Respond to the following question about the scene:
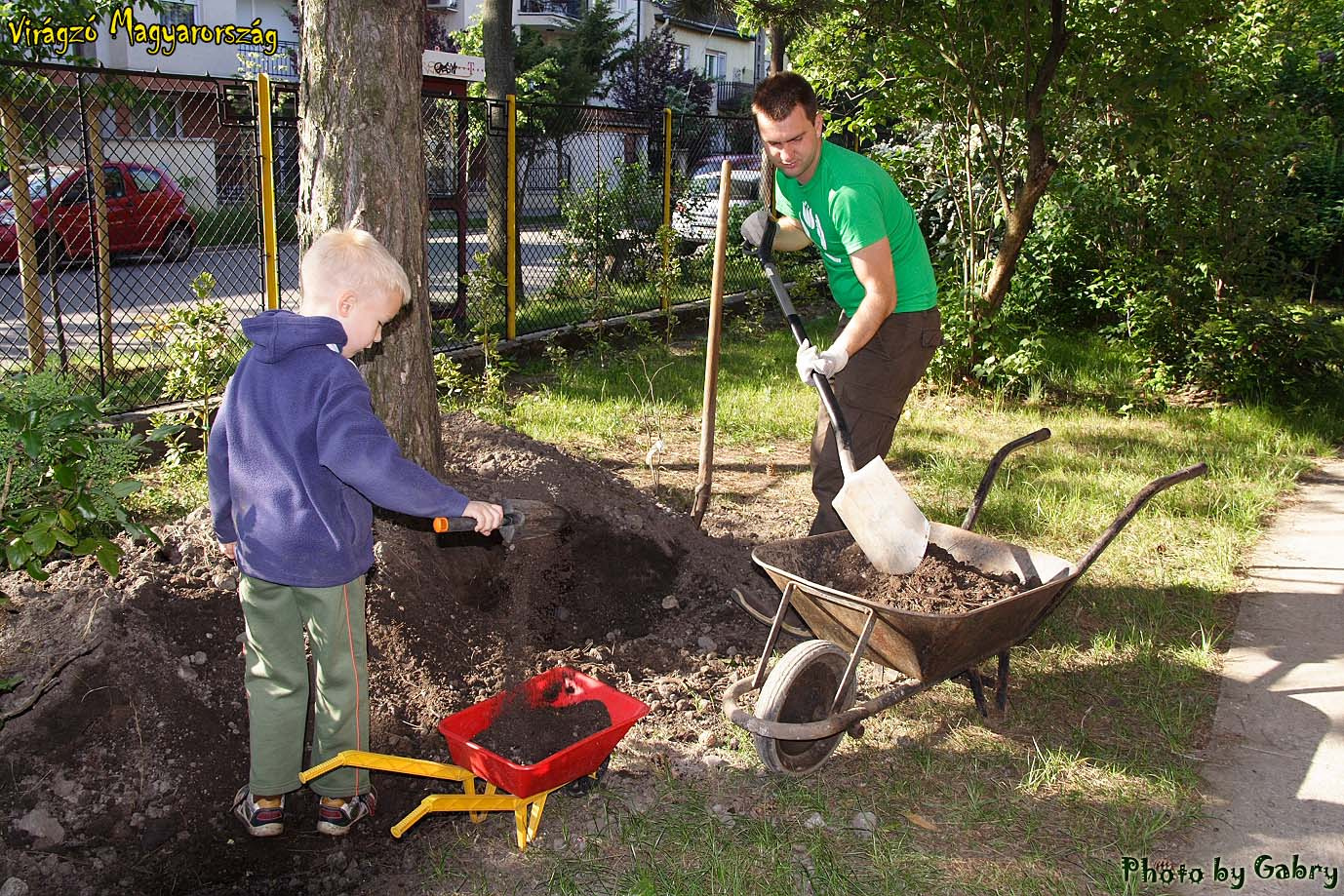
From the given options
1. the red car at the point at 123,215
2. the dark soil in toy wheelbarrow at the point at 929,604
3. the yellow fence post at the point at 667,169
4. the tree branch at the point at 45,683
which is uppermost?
the yellow fence post at the point at 667,169

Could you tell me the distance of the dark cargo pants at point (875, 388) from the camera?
388cm

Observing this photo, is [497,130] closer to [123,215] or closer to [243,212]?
[243,212]

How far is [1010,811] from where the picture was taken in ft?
9.73

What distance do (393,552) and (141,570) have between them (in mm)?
781

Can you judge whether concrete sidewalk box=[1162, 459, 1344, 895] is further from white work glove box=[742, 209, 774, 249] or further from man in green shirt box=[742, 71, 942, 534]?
white work glove box=[742, 209, 774, 249]

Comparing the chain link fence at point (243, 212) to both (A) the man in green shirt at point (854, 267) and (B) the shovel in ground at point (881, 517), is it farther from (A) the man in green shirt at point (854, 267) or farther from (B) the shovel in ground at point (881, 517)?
(B) the shovel in ground at point (881, 517)

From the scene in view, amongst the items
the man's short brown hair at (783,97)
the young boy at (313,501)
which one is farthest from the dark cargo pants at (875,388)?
the young boy at (313,501)

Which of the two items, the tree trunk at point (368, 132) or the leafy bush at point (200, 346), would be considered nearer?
the tree trunk at point (368, 132)

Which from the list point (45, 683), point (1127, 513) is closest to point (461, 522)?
point (45, 683)

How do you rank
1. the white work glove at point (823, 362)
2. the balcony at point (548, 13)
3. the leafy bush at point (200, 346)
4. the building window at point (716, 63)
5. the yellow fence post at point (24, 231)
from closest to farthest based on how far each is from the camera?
the white work glove at point (823, 362) < the leafy bush at point (200, 346) < the yellow fence post at point (24, 231) < the balcony at point (548, 13) < the building window at point (716, 63)

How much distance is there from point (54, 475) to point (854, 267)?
96.8 inches

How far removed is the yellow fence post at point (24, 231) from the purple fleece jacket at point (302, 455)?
12.5 ft

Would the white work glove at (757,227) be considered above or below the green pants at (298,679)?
above

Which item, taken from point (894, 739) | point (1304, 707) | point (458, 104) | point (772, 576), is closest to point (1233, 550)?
point (1304, 707)
